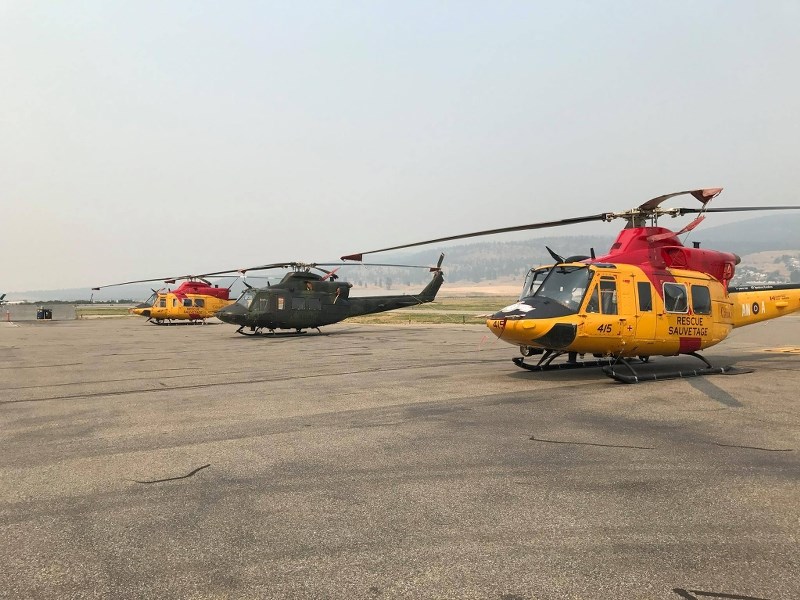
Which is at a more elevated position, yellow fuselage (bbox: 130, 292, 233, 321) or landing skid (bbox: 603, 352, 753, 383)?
yellow fuselage (bbox: 130, 292, 233, 321)

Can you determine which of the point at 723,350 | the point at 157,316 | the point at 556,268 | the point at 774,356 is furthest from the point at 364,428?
the point at 157,316

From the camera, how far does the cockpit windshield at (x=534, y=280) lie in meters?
12.5

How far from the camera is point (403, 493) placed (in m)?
5.13

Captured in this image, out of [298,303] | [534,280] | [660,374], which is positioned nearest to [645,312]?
[660,374]

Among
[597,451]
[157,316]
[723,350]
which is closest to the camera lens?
[597,451]

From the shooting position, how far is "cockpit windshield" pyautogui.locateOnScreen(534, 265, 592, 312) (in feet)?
38.7

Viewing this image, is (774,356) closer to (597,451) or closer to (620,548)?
(597,451)

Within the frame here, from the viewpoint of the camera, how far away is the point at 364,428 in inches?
307

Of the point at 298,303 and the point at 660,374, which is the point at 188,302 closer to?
the point at 298,303

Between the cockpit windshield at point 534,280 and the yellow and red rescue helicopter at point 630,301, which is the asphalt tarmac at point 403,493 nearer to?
the yellow and red rescue helicopter at point 630,301

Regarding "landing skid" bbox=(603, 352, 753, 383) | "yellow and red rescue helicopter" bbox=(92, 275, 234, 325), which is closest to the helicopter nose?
"yellow and red rescue helicopter" bbox=(92, 275, 234, 325)

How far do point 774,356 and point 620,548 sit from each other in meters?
16.6

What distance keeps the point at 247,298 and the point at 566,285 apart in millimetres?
18604

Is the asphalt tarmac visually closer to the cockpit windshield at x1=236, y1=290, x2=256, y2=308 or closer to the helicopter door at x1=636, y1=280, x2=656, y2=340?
the helicopter door at x1=636, y1=280, x2=656, y2=340
